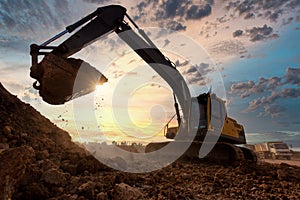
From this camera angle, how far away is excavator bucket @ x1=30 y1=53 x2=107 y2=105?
19.9ft

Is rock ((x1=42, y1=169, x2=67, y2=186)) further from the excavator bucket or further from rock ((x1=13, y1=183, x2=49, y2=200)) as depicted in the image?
the excavator bucket

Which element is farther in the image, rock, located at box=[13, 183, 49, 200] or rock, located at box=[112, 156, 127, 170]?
rock, located at box=[112, 156, 127, 170]

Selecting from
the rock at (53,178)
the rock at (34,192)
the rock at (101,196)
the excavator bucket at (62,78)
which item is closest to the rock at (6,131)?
the excavator bucket at (62,78)

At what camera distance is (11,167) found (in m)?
2.85

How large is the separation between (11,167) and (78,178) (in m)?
1.52

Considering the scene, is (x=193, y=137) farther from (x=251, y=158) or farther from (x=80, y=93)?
(x=80, y=93)

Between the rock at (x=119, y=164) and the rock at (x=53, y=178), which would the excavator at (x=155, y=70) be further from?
the rock at (x=53, y=178)

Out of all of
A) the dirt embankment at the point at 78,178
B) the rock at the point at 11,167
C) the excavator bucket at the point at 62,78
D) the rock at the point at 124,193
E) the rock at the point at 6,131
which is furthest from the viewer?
the excavator bucket at the point at 62,78

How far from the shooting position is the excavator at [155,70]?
6.28m

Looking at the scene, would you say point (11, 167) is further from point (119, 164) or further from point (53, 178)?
point (119, 164)

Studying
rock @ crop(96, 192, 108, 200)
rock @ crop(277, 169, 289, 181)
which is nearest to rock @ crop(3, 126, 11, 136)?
rock @ crop(96, 192, 108, 200)

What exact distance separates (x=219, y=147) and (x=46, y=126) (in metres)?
6.99

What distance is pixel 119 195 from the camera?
347cm

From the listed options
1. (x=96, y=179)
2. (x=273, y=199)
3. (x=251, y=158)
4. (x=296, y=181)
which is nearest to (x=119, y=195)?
(x=96, y=179)
